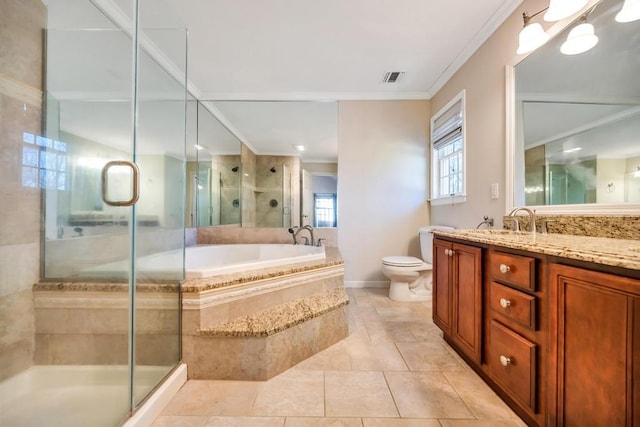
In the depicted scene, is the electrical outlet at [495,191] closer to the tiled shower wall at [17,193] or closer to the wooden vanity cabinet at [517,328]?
the wooden vanity cabinet at [517,328]

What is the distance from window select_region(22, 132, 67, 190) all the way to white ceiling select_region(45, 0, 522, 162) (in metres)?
0.23

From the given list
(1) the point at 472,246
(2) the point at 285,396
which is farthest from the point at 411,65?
(2) the point at 285,396

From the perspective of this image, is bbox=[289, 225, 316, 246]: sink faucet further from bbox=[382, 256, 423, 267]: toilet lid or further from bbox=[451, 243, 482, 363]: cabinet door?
bbox=[451, 243, 482, 363]: cabinet door

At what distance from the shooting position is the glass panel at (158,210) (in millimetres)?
1250

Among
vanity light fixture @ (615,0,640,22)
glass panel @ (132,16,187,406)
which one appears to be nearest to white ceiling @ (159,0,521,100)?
glass panel @ (132,16,187,406)

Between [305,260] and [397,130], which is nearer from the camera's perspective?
[305,260]

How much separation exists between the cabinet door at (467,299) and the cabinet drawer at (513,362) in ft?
0.29

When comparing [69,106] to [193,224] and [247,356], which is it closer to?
[193,224]

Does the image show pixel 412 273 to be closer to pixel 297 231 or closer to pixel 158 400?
pixel 297 231

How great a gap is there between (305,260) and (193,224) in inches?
65.6

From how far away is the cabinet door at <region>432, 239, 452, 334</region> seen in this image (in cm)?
157

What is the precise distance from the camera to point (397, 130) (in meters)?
2.99

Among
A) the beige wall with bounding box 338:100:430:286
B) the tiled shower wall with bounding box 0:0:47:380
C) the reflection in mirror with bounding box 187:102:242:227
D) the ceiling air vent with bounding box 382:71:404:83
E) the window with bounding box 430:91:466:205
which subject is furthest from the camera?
the beige wall with bounding box 338:100:430:286

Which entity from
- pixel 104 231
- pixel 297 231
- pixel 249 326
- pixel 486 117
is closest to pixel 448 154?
pixel 486 117
